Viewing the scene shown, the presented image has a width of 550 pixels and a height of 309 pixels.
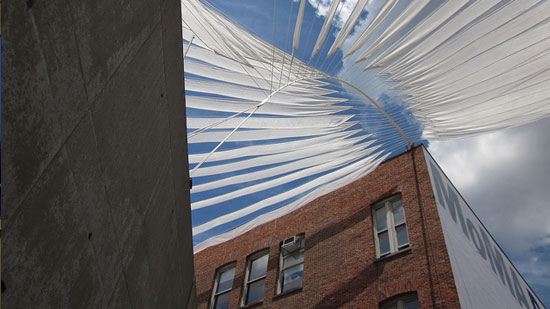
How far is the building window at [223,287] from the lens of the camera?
14.1 meters

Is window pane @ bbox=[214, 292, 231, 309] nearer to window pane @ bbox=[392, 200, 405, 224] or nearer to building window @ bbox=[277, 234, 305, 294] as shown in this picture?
building window @ bbox=[277, 234, 305, 294]

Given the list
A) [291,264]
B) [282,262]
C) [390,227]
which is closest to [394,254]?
[390,227]

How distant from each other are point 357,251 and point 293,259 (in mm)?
2408

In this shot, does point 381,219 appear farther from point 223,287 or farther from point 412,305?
point 223,287

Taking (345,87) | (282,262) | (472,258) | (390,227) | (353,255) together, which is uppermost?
(345,87)

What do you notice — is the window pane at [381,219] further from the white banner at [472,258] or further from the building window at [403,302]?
the building window at [403,302]

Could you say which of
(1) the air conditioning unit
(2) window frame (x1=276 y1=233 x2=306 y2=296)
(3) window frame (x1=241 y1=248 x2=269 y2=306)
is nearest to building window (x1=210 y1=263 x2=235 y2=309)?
(3) window frame (x1=241 y1=248 x2=269 y2=306)

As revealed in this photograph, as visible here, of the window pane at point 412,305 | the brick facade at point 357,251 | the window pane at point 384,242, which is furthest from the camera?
the window pane at point 384,242

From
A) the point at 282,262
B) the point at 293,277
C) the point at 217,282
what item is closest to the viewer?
the point at 293,277

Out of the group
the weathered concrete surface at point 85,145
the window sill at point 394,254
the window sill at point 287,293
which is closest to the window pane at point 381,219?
the window sill at point 394,254

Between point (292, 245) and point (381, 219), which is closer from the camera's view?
point (381, 219)

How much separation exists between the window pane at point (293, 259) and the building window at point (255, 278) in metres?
0.76

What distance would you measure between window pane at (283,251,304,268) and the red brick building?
0.10 feet

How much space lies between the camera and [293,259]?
13.4 metres
